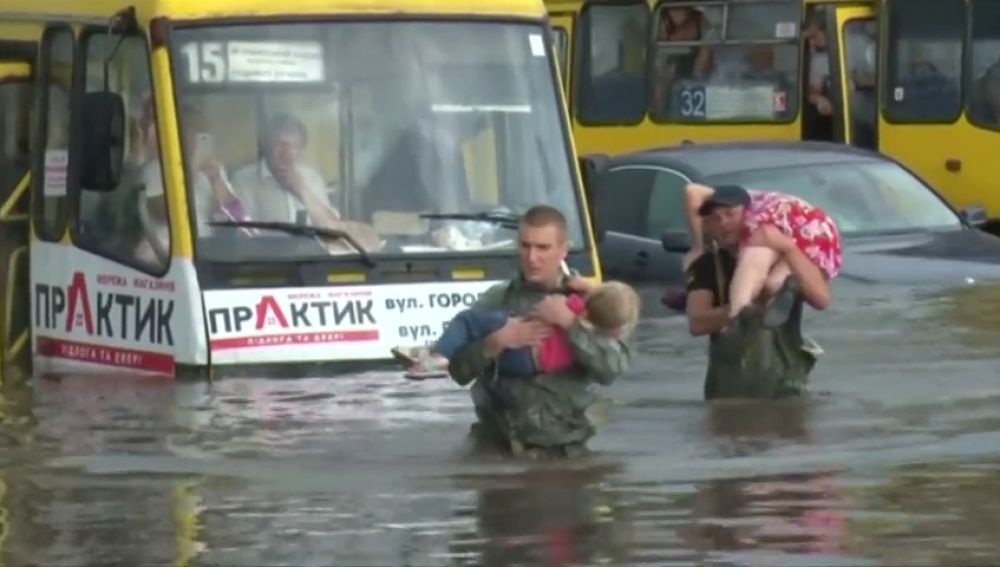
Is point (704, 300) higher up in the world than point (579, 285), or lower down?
lower down

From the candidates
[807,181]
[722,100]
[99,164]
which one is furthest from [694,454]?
[722,100]

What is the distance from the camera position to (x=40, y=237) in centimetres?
1484

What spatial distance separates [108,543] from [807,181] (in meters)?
10.8

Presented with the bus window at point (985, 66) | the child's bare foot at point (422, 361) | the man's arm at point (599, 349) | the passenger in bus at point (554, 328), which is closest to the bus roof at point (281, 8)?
the child's bare foot at point (422, 361)

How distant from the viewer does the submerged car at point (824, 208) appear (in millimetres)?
19422

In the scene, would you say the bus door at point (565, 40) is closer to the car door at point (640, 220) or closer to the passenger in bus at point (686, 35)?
the passenger in bus at point (686, 35)

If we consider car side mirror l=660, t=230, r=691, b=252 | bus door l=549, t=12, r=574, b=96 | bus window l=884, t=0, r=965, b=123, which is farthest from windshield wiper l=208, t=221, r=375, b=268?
bus door l=549, t=12, r=574, b=96

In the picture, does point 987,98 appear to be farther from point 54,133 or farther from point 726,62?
point 54,133

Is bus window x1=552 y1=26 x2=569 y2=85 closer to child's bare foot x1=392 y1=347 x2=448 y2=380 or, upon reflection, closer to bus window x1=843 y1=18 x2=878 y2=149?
bus window x1=843 y1=18 x2=878 y2=149

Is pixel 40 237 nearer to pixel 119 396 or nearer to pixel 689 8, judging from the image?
pixel 119 396

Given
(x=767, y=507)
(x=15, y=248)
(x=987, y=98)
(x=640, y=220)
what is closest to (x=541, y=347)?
(x=767, y=507)

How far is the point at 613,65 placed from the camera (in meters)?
28.9

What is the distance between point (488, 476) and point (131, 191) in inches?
136

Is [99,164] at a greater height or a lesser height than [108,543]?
greater
